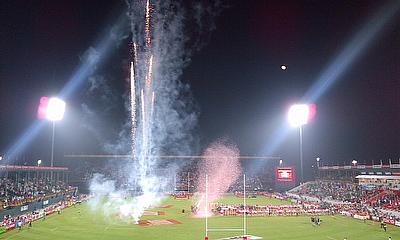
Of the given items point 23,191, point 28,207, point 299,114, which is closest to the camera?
point 28,207

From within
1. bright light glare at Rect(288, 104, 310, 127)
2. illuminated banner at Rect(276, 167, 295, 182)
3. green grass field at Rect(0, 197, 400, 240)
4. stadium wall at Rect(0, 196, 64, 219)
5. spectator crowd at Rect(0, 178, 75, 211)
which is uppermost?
bright light glare at Rect(288, 104, 310, 127)

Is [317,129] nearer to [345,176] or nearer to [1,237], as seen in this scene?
[345,176]

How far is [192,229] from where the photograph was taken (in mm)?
36438

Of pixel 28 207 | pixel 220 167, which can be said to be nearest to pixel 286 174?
pixel 220 167

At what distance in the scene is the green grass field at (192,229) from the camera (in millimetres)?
32438

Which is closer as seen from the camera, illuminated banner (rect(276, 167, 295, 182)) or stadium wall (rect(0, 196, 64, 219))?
stadium wall (rect(0, 196, 64, 219))

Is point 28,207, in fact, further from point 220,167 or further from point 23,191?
point 220,167

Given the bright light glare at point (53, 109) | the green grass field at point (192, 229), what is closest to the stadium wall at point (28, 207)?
the green grass field at point (192, 229)

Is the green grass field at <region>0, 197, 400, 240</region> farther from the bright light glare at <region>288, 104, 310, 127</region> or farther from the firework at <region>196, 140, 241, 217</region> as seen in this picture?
the firework at <region>196, 140, 241, 217</region>

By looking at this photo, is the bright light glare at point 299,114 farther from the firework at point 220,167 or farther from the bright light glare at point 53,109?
the firework at point 220,167

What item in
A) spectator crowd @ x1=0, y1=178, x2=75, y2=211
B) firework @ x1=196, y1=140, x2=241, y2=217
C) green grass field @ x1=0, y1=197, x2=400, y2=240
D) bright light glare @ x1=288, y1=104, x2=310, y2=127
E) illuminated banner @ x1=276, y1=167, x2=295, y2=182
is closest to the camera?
green grass field @ x1=0, y1=197, x2=400, y2=240

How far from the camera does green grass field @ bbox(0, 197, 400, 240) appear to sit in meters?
32.4

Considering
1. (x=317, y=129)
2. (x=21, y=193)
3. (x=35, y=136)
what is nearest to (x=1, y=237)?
(x=21, y=193)

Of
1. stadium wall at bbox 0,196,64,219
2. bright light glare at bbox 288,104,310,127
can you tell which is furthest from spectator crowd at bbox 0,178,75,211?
bright light glare at bbox 288,104,310,127
